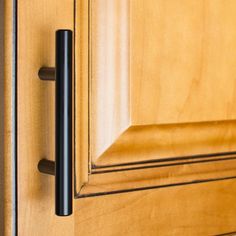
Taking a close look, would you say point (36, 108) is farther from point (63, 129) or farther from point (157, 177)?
point (157, 177)

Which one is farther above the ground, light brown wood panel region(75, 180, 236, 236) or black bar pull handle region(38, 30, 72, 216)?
black bar pull handle region(38, 30, 72, 216)

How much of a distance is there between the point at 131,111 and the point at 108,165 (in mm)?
50

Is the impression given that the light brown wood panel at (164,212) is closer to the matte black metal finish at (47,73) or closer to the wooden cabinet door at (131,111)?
the wooden cabinet door at (131,111)

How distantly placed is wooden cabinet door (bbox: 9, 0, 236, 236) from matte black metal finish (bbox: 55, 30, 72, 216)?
30mm

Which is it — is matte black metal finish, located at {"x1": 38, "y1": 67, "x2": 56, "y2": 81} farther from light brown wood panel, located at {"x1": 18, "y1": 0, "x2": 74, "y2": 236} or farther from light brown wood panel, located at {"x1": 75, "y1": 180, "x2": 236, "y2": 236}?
light brown wood panel, located at {"x1": 75, "y1": 180, "x2": 236, "y2": 236}

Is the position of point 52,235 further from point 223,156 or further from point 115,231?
point 223,156

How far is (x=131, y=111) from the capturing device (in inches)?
19.1

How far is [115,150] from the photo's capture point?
491 millimetres

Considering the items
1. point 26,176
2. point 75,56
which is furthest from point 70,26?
point 26,176

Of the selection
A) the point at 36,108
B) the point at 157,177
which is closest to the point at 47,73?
the point at 36,108

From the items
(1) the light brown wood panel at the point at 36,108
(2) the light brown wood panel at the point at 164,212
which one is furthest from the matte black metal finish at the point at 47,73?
(2) the light brown wood panel at the point at 164,212

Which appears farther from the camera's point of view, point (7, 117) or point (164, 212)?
point (164, 212)

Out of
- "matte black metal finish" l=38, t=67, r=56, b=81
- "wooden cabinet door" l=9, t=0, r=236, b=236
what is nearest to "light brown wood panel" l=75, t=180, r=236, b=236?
"wooden cabinet door" l=9, t=0, r=236, b=236

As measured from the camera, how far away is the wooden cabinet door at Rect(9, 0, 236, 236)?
0.46m
